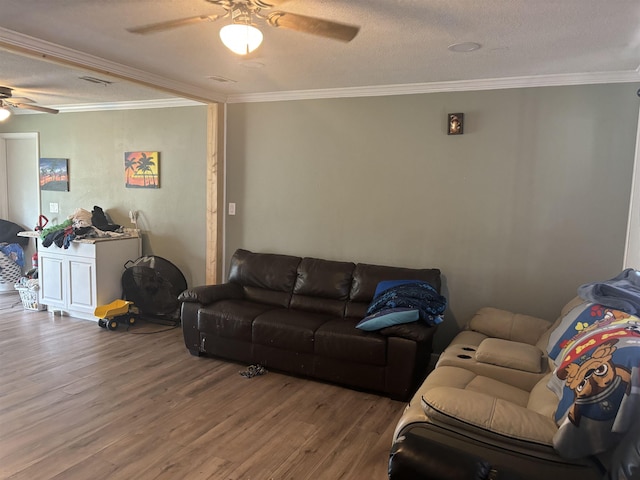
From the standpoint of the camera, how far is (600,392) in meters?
1.60

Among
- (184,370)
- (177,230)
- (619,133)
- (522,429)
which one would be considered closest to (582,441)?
(522,429)

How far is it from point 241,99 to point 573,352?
3.84 metres

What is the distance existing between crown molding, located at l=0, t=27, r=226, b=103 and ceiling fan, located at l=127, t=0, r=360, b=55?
117 centimetres

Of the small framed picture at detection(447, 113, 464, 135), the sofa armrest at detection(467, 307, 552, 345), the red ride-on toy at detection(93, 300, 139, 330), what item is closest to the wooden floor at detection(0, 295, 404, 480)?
the red ride-on toy at detection(93, 300, 139, 330)

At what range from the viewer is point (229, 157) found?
4863 mm

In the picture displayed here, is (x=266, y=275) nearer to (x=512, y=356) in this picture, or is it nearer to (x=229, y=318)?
(x=229, y=318)

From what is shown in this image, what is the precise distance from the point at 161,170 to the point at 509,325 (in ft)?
13.2

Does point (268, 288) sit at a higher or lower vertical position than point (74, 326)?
higher

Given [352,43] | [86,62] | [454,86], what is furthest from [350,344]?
[86,62]

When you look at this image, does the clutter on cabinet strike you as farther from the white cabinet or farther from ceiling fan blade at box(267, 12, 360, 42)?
ceiling fan blade at box(267, 12, 360, 42)

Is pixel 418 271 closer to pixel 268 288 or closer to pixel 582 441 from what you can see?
pixel 268 288

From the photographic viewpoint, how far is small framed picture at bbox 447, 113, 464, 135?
379 centimetres

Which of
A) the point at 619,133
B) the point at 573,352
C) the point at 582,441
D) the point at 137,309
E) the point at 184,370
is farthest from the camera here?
the point at 137,309

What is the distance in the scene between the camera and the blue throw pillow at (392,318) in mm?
3293
